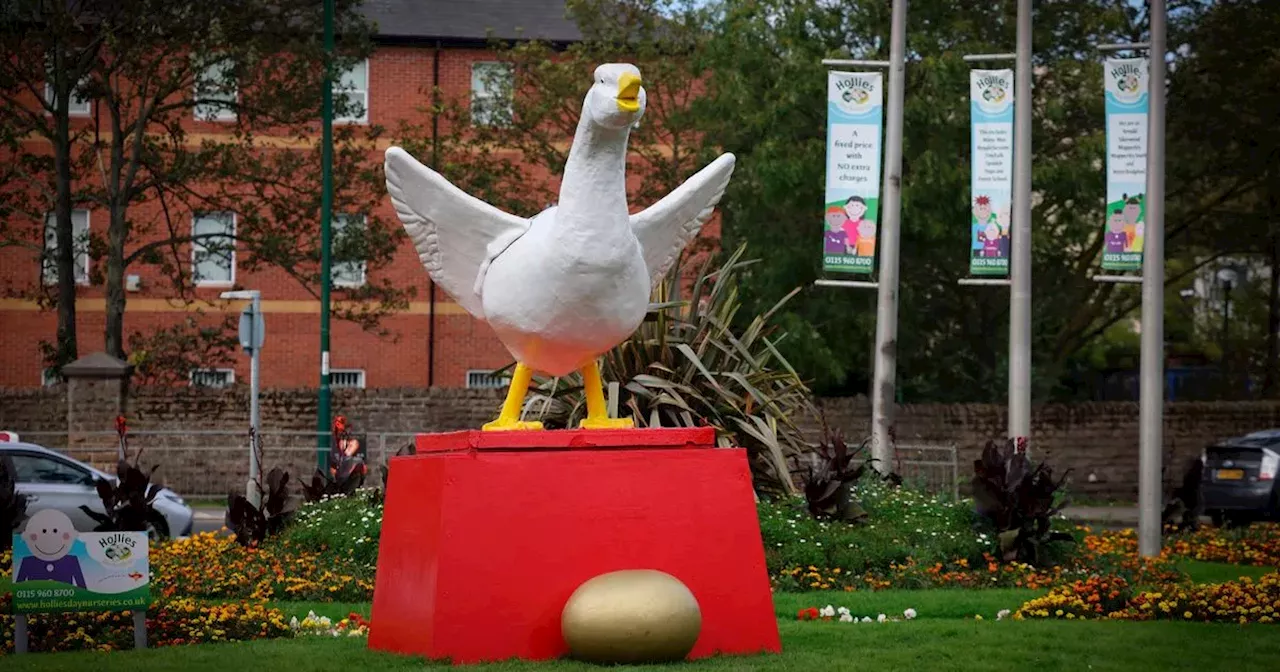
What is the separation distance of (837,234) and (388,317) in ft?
62.2

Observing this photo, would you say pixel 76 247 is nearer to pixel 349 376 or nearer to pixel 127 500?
pixel 349 376

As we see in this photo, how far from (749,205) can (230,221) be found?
40.2 ft

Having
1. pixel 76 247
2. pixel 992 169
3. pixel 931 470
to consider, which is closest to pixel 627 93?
pixel 992 169

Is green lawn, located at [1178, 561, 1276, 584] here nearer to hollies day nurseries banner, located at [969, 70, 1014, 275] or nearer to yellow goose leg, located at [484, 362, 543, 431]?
hollies day nurseries banner, located at [969, 70, 1014, 275]

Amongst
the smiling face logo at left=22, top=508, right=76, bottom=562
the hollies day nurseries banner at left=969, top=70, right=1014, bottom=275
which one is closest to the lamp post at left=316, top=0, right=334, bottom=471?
the hollies day nurseries banner at left=969, top=70, right=1014, bottom=275

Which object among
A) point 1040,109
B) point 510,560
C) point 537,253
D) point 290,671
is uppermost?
point 1040,109

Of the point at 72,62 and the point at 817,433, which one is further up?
the point at 72,62

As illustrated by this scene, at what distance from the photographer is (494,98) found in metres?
30.3

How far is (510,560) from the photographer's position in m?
8.51

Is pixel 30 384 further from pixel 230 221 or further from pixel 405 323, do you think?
pixel 405 323

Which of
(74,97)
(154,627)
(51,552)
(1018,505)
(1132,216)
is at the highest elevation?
(74,97)

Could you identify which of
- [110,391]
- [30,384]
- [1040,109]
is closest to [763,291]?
[1040,109]

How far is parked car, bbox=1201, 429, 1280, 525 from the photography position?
73.8 feet

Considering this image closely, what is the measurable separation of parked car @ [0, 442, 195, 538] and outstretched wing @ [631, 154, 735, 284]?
1063cm
